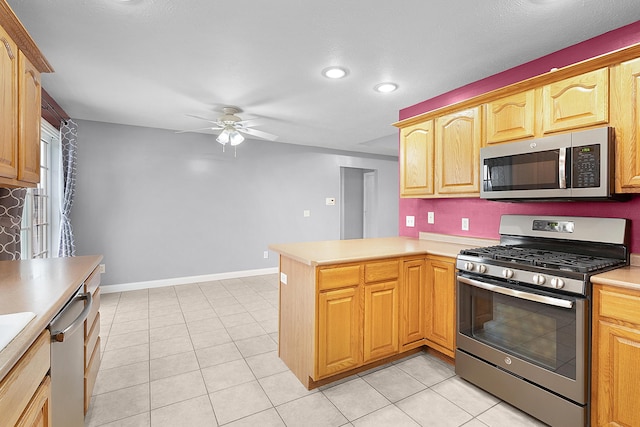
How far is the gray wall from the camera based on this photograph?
4363 mm

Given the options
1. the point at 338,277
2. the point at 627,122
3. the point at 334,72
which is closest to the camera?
the point at 627,122

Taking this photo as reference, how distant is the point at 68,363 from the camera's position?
4.57ft

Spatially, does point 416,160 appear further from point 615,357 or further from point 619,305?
point 615,357

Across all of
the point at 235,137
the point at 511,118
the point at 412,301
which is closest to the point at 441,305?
the point at 412,301

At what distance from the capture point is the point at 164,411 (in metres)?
1.94

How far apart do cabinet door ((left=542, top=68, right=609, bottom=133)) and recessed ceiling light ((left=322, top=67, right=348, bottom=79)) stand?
1.49 m

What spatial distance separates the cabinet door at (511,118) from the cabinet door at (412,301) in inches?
44.8

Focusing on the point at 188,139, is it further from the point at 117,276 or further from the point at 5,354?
the point at 5,354

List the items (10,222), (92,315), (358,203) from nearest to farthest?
(92,315)
(10,222)
(358,203)

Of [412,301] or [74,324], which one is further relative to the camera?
[412,301]

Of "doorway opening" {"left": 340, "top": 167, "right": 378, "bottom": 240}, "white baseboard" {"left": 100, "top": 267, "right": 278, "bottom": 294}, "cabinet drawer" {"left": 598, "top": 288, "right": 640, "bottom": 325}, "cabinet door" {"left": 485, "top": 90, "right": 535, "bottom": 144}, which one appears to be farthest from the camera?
"doorway opening" {"left": 340, "top": 167, "right": 378, "bottom": 240}

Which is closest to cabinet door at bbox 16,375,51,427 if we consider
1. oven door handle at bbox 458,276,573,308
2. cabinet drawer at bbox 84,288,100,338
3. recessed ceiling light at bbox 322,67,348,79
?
cabinet drawer at bbox 84,288,100,338

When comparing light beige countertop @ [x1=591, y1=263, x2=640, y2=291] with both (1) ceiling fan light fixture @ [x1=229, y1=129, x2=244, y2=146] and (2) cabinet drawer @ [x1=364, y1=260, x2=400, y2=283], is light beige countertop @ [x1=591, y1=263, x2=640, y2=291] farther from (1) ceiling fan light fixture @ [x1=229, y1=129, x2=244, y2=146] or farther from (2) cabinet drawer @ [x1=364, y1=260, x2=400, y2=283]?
(1) ceiling fan light fixture @ [x1=229, y1=129, x2=244, y2=146]

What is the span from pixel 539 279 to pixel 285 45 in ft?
7.33
